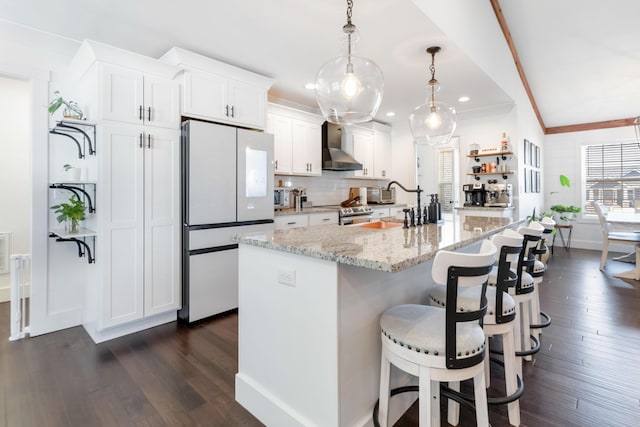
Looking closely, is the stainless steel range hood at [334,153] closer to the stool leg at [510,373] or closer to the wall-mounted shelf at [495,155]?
the wall-mounted shelf at [495,155]

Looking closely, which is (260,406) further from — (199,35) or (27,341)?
(199,35)

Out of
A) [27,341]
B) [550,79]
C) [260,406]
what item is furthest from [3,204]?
[550,79]

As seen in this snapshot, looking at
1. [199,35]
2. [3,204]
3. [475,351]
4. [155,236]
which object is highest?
[199,35]

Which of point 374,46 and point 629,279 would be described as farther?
point 629,279

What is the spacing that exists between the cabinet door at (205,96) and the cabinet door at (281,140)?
1.09 metres

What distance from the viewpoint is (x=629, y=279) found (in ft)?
14.3

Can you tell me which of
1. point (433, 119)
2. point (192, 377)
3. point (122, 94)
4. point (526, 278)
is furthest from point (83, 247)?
Result: point (526, 278)

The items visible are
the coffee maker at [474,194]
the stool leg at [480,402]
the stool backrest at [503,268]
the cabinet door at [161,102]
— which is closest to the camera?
the stool leg at [480,402]

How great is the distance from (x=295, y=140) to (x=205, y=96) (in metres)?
1.67

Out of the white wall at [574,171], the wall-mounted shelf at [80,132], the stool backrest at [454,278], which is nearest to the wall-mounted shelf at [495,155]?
the white wall at [574,171]

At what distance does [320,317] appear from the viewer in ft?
4.83

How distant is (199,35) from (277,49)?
71 centimetres

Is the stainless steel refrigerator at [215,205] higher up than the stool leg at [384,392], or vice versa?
the stainless steel refrigerator at [215,205]

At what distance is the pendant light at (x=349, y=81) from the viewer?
6.42 feet
